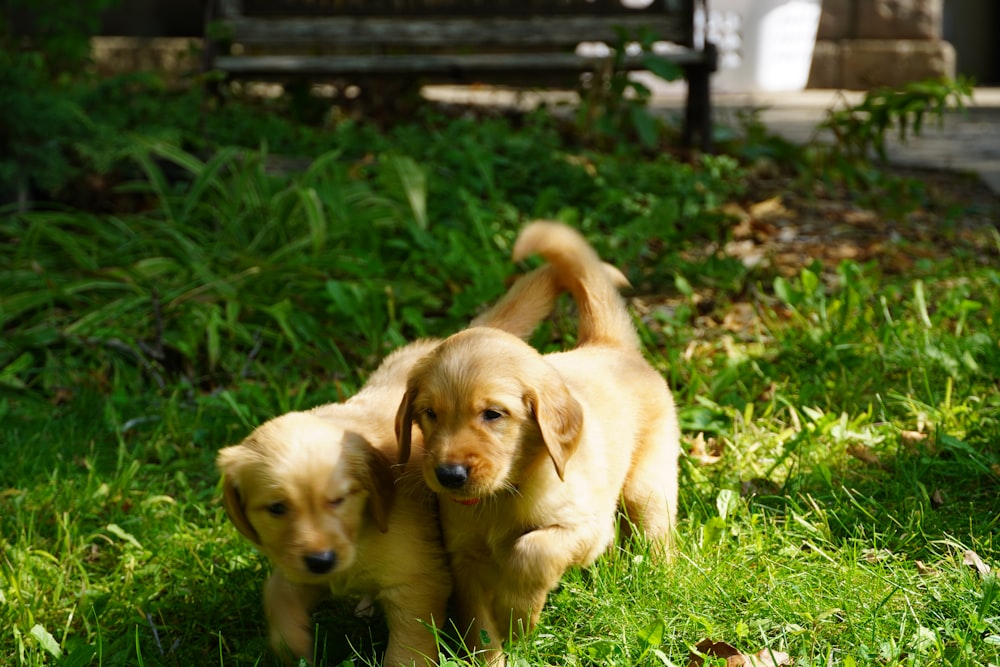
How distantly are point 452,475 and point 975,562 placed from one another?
139 cm

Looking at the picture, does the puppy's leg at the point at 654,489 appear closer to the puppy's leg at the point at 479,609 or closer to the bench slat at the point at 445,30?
the puppy's leg at the point at 479,609

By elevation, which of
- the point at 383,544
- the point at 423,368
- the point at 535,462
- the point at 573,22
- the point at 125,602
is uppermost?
the point at 573,22

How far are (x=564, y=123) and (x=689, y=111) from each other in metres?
0.97

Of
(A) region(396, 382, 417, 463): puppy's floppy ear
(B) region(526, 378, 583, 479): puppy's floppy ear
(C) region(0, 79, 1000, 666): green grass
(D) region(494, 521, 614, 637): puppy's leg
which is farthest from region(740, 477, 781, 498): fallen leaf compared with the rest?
(A) region(396, 382, 417, 463): puppy's floppy ear

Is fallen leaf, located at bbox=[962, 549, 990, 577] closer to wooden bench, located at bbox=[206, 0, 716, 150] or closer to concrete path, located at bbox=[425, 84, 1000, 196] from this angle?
concrete path, located at bbox=[425, 84, 1000, 196]

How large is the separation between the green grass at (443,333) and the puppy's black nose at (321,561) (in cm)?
46

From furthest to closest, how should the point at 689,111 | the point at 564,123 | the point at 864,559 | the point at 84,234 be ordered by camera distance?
the point at 564,123
the point at 689,111
the point at 84,234
the point at 864,559

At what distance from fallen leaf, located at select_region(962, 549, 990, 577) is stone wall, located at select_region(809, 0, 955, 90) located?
37.7ft

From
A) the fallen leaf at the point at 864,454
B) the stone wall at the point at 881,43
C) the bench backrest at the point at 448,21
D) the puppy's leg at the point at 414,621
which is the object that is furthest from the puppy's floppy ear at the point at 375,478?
the stone wall at the point at 881,43

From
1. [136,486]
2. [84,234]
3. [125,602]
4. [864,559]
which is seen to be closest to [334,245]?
[84,234]

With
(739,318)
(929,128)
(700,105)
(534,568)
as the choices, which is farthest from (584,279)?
(929,128)

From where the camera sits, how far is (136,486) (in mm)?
3602

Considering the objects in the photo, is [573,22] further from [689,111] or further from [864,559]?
[864,559]

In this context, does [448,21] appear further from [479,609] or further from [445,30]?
[479,609]
